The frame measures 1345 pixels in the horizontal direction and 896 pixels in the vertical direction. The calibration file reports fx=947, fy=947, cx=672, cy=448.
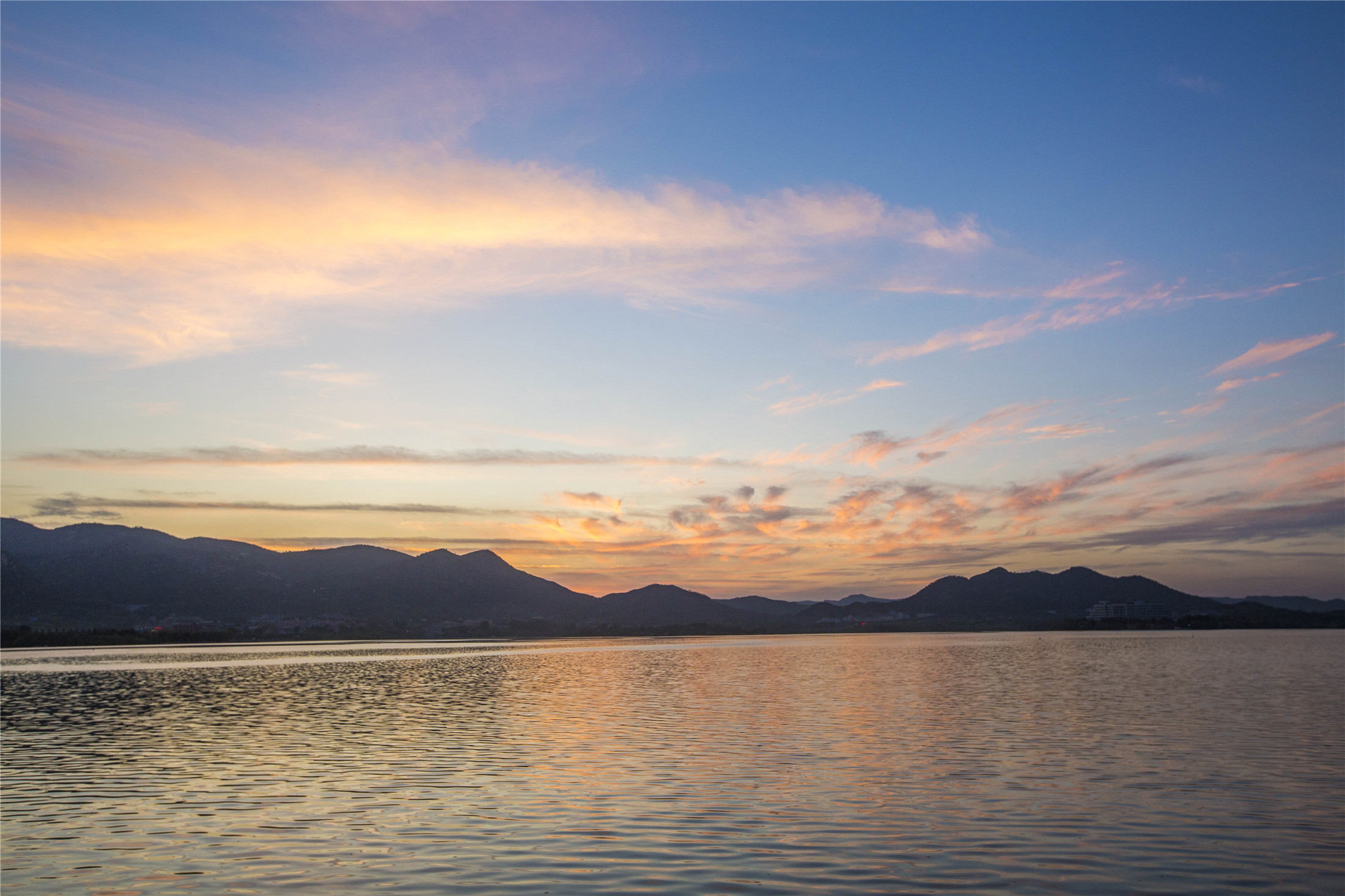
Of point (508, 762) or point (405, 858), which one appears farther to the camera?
point (508, 762)

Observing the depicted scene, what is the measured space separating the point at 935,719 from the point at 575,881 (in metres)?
33.5

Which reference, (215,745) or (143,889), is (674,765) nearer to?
(143,889)

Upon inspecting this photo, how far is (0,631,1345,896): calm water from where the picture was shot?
20.1 meters

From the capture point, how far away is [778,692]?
6881cm

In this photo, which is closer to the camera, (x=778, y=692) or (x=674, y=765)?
(x=674, y=765)

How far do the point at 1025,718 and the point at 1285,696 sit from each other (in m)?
22.6

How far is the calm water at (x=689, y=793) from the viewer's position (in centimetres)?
2008

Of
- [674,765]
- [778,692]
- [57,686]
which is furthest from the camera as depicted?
[57,686]

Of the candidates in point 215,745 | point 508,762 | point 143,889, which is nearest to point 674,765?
point 508,762

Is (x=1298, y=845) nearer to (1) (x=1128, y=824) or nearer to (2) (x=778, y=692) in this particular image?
(1) (x=1128, y=824)

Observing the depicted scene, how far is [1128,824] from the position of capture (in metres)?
24.3

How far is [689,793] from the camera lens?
95.0 ft

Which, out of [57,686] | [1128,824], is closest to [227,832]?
[1128,824]

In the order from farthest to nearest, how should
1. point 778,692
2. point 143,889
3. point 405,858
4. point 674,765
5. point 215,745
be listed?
point 778,692
point 215,745
point 674,765
point 405,858
point 143,889
